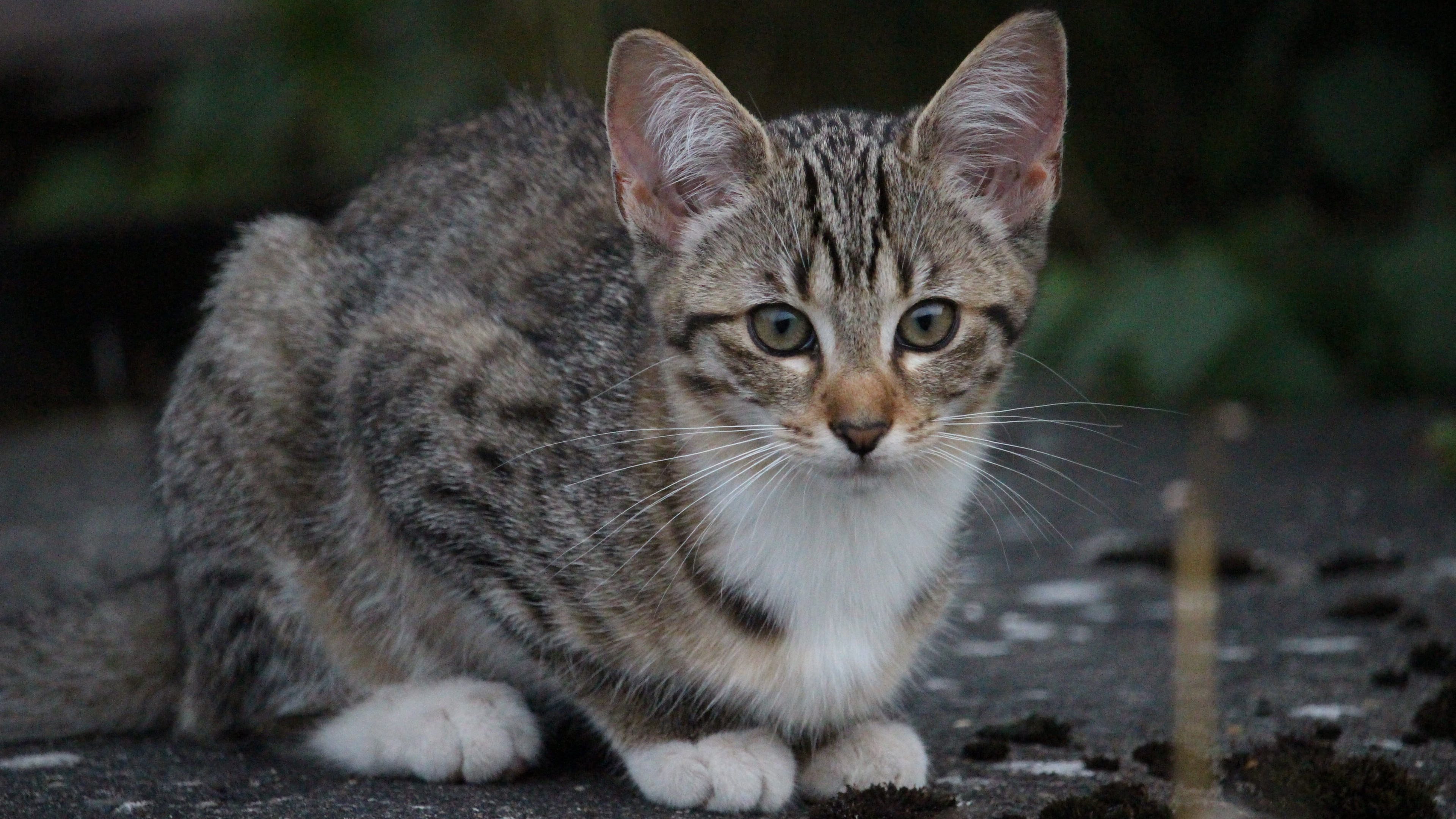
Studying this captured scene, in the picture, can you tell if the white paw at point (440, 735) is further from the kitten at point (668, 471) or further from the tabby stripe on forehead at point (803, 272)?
the tabby stripe on forehead at point (803, 272)

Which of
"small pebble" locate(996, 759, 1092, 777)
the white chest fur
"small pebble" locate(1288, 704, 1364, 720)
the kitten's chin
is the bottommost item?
"small pebble" locate(996, 759, 1092, 777)

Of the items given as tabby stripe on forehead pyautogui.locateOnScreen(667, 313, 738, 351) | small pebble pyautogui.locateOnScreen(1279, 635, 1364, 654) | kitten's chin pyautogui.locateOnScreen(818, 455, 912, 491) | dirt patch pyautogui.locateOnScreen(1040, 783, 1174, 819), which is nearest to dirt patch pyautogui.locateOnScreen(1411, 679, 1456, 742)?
small pebble pyautogui.locateOnScreen(1279, 635, 1364, 654)

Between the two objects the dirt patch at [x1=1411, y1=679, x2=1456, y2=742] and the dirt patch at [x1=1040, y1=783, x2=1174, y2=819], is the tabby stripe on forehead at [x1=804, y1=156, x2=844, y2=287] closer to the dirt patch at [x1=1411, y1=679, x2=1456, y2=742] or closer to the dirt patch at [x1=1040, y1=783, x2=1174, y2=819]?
the dirt patch at [x1=1040, y1=783, x2=1174, y2=819]

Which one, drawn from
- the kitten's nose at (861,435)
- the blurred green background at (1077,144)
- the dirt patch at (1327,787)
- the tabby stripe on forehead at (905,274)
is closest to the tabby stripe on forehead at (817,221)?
the tabby stripe on forehead at (905,274)

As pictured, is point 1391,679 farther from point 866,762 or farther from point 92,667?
point 92,667

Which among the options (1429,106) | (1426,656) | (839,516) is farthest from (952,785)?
(1429,106)

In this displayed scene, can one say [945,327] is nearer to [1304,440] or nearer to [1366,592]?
[1366,592]

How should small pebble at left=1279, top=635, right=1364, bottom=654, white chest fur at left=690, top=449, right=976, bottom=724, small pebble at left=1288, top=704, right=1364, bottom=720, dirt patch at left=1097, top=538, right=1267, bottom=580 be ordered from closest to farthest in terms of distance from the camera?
white chest fur at left=690, top=449, right=976, bottom=724
small pebble at left=1288, top=704, right=1364, bottom=720
small pebble at left=1279, top=635, right=1364, bottom=654
dirt patch at left=1097, top=538, right=1267, bottom=580
